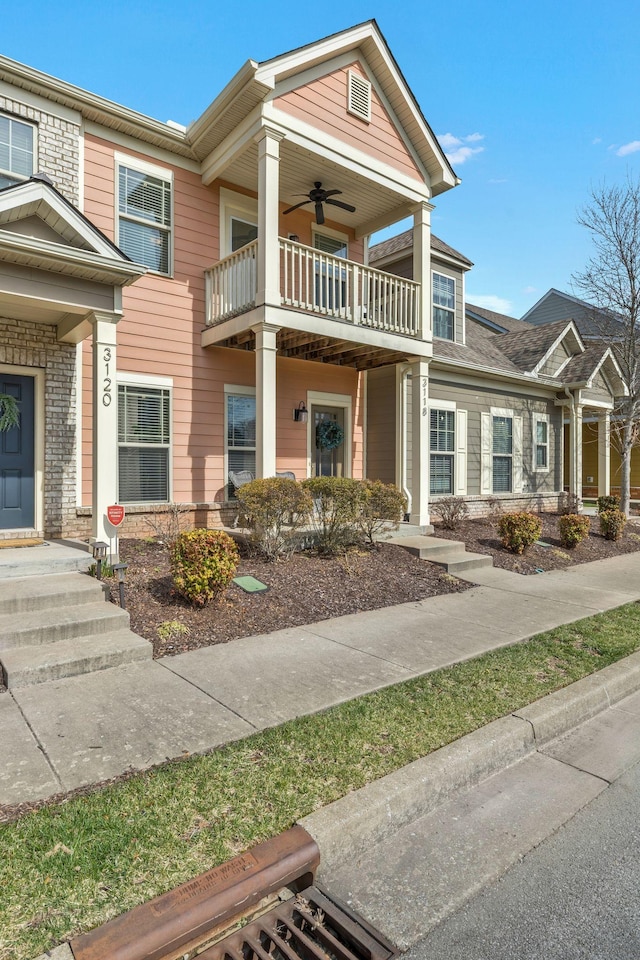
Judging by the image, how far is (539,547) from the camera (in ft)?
33.5

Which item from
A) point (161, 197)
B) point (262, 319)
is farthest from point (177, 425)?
point (161, 197)

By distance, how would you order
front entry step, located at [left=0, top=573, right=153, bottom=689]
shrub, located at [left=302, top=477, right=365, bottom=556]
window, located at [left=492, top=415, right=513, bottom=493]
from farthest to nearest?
1. window, located at [left=492, top=415, right=513, bottom=493]
2. shrub, located at [left=302, top=477, right=365, bottom=556]
3. front entry step, located at [left=0, top=573, right=153, bottom=689]

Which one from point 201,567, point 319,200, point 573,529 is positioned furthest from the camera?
A: point 573,529

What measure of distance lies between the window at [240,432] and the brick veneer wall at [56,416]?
100.0 inches

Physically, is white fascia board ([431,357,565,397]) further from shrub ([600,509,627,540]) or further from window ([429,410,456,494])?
shrub ([600,509,627,540])

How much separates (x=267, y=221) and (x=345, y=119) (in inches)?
107

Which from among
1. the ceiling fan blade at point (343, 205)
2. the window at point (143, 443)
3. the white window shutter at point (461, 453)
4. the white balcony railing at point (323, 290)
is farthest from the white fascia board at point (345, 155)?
the white window shutter at point (461, 453)

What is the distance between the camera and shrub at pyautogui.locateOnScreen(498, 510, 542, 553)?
924cm

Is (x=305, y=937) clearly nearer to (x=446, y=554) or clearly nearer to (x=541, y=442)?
(x=446, y=554)

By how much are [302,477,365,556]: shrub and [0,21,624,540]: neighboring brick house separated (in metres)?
0.89

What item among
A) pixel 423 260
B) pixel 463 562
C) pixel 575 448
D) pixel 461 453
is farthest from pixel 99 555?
pixel 575 448

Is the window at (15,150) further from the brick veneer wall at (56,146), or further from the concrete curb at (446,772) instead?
the concrete curb at (446,772)

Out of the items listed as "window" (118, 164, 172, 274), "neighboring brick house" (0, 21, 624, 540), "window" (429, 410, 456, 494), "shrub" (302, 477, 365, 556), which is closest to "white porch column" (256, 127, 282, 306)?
"neighboring brick house" (0, 21, 624, 540)

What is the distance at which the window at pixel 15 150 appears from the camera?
7.16 m
